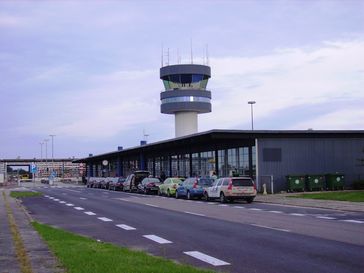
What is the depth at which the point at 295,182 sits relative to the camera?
42562 mm

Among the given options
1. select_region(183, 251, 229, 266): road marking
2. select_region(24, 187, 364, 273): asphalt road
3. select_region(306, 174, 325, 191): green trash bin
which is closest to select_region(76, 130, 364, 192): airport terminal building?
select_region(306, 174, 325, 191): green trash bin

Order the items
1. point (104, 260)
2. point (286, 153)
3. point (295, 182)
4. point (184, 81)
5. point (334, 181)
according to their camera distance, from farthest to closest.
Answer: point (184, 81) < point (286, 153) < point (334, 181) < point (295, 182) < point (104, 260)

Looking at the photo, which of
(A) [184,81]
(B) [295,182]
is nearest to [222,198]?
(B) [295,182]

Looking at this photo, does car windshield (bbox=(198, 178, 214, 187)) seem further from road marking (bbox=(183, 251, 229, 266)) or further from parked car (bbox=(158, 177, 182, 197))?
road marking (bbox=(183, 251, 229, 266))

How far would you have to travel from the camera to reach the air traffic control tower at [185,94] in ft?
293

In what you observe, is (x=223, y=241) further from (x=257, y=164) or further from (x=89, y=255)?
(x=257, y=164)

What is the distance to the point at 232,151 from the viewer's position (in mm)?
50375

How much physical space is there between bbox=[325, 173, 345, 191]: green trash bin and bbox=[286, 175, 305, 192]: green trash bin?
83.9 inches

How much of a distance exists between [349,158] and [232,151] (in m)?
10.0

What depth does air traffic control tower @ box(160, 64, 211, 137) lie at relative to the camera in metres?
89.2

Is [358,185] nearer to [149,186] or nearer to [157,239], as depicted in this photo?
[149,186]

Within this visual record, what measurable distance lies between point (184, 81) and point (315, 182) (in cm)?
5002

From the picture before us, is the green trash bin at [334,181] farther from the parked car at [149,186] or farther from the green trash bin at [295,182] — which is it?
the parked car at [149,186]

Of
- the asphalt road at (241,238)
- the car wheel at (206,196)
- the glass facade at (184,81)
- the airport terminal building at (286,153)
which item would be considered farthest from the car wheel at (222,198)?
the glass facade at (184,81)
